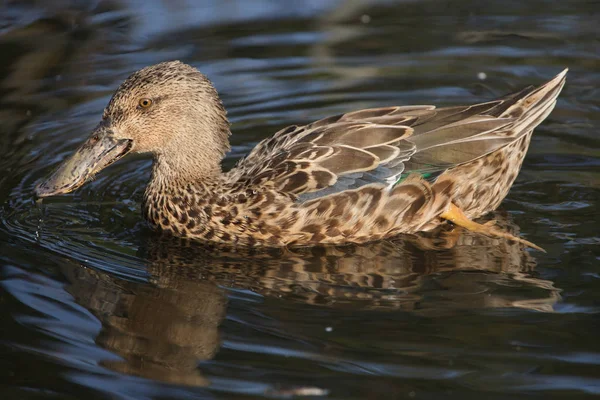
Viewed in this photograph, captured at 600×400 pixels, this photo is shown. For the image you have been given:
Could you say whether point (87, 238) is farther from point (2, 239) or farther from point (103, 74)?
point (103, 74)

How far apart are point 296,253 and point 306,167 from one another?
1.99 feet

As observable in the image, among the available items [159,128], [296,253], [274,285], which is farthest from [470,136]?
[159,128]

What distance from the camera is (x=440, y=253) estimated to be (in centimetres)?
698

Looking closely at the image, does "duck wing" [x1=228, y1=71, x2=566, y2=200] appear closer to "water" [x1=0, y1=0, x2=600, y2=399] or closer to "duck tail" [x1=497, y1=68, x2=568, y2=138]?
"duck tail" [x1=497, y1=68, x2=568, y2=138]

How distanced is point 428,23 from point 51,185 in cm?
534

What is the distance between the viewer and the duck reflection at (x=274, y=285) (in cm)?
581

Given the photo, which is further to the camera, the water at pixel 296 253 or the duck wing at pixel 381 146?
the duck wing at pixel 381 146

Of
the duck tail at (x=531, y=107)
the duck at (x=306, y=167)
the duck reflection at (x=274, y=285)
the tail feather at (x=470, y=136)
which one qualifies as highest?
the duck tail at (x=531, y=107)

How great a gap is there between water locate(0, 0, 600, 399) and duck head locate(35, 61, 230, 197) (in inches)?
19.4

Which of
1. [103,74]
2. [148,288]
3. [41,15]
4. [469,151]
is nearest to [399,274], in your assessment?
[469,151]

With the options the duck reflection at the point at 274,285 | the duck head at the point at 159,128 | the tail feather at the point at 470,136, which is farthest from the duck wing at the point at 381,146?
the duck reflection at the point at 274,285

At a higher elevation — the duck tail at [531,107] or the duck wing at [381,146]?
the duck tail at [531,107]

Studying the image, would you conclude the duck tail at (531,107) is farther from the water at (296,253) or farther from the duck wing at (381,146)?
the water at (296,253)

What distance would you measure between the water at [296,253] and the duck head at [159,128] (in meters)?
0.49
